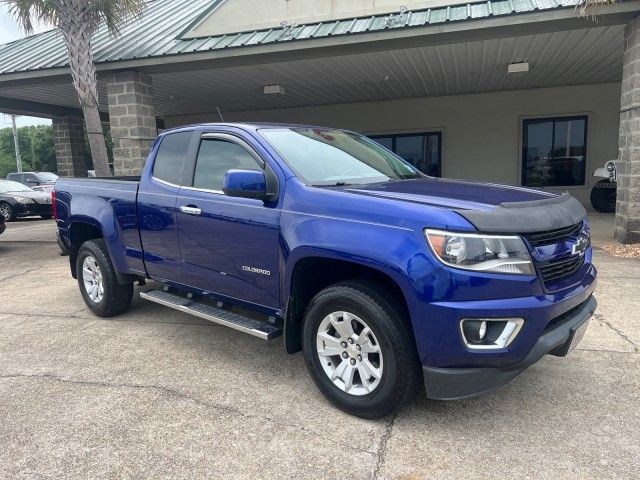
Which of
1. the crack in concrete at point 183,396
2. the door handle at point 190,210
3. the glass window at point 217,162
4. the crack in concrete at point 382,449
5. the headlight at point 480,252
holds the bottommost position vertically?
the crack in concrete at point 382,449

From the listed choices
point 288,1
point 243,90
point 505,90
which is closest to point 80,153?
point 243,90

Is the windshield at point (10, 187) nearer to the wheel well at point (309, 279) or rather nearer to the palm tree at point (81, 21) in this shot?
the palm tree at point (81, 21)

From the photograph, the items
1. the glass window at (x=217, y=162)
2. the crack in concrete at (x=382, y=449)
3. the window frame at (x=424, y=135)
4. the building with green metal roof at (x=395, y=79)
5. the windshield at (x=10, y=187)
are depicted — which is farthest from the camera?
the windshield at (x=10, y=187)

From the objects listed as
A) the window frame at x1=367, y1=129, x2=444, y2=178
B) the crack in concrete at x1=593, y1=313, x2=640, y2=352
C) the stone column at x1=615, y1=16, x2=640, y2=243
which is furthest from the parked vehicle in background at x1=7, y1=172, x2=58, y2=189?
the crack in concrete at x1=593, y1=313, x2=640, y2=352

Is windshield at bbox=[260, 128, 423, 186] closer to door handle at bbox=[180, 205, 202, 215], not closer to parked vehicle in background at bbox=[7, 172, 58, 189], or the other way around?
door handle at bbox=[180, 205, 202, 215]

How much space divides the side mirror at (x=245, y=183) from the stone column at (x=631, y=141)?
22.3ft

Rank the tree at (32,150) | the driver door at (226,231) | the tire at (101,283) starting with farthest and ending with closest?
the tree at (32,150)
the tire at (101,283)
the driver door at (226,231)

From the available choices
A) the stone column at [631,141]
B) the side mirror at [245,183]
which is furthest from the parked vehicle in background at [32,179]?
the stone column at [631,141]

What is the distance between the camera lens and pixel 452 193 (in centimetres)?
310

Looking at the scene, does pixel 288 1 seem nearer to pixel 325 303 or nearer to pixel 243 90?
pixel 243 90

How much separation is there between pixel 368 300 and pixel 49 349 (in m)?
3.08

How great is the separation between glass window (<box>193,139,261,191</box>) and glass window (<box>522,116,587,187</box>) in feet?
40.1

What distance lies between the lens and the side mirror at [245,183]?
321cm

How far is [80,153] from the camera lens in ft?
54.0
